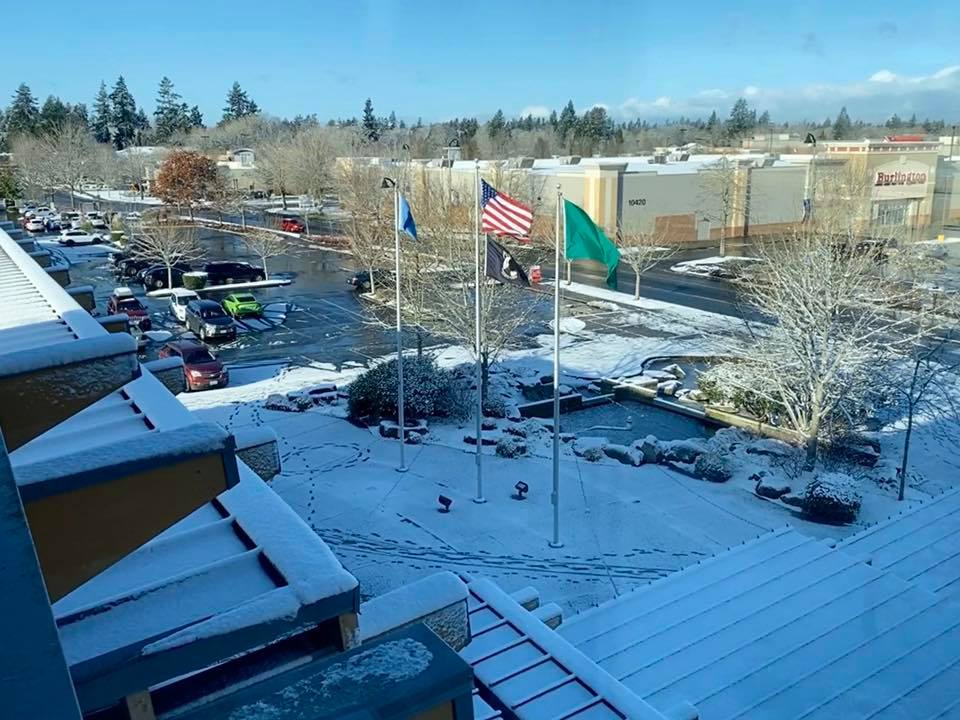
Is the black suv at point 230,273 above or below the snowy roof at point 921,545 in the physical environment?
above

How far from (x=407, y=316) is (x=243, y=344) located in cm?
441

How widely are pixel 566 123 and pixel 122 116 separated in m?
34.8

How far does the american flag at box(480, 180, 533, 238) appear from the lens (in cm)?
876

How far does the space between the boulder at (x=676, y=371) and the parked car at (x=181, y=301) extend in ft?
37.9

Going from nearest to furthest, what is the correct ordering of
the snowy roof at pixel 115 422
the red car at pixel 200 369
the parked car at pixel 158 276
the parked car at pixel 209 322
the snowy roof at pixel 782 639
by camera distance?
the snowy roof at pixel 115 422 < the snowy roof at pixel 782 639 < the red car at pixel 200 369 < the parked car at pixel 209 322 < the parked car at pixel 158 276

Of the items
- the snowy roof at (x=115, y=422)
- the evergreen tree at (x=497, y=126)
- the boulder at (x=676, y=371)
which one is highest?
the evergreen tree at (x=497, y=126)

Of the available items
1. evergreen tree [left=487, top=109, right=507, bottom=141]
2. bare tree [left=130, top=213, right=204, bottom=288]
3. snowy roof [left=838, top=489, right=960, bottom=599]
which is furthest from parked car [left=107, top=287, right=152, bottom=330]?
evergreen tree [left=487, top=109, right=507, bottom=141]

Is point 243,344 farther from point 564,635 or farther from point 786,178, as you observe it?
point 786,178

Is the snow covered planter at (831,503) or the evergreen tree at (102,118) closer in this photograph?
the snow covered planter at (831,503)

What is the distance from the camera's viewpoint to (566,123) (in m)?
60.8

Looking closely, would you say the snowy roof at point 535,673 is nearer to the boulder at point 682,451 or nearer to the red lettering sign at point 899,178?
the boulder at point 682,451

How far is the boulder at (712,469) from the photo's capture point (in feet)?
33.8

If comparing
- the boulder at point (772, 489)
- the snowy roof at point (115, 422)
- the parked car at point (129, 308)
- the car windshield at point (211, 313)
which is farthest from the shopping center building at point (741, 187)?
the snowy roof at point (115, 422)

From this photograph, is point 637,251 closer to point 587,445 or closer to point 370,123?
point 587,445
